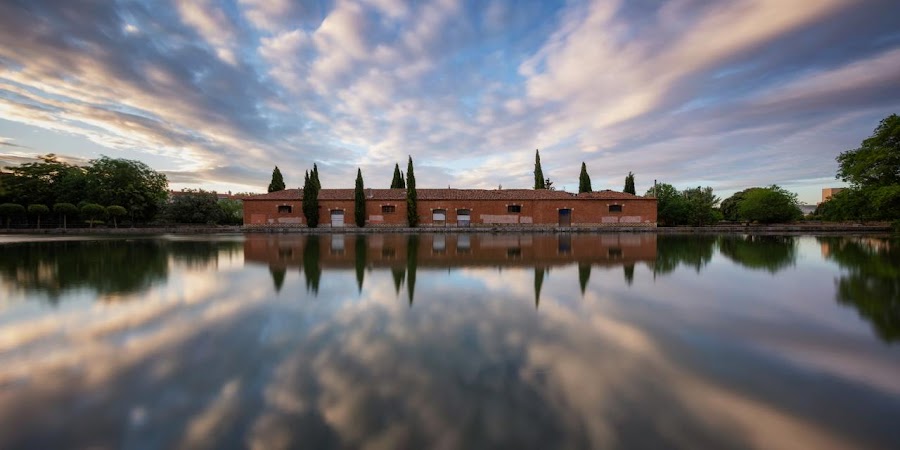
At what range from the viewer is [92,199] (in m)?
42.9

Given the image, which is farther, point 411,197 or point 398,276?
point 411,197

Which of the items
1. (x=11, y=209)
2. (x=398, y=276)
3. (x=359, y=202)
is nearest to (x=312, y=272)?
(x=398, y=276)

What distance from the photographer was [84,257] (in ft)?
51.3

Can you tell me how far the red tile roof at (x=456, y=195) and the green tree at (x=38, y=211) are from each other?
2003 cm

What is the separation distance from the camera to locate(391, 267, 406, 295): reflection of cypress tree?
9.69m

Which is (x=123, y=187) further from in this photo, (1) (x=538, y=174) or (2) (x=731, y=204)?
(2) (x=731, y=204)

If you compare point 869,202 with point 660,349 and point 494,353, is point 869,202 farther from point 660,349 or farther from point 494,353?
point 494,353

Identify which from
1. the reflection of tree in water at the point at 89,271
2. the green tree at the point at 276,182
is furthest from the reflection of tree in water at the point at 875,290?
the green tree at the point at 276,182

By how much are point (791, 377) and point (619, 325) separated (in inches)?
91.6

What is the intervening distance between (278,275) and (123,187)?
46822 mm

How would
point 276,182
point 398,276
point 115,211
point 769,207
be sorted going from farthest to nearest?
1. point 276,182
2. point 769,207
3. point 115,211
4. point 398,276

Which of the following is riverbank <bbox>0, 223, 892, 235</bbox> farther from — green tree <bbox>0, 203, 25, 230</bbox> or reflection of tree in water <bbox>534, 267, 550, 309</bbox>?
reflection of tree in water <bbox>534, 267, 550, 309</bbox>

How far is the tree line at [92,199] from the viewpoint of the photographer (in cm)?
4028

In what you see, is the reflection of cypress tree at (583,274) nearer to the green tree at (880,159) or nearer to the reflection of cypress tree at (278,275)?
the reflection of cypress tree at (278,275)
